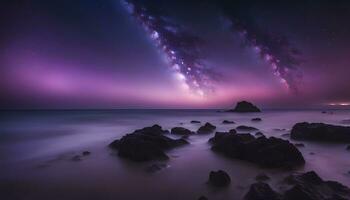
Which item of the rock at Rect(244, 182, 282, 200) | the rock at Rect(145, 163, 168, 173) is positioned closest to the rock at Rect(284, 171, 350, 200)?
the rock at Rect(244, 182, 282, 200)

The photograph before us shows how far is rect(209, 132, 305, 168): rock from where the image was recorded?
34.6 feet

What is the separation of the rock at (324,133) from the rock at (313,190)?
11.6 m

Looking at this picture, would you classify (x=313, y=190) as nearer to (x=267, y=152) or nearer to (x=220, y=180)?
(x=220, y=180)

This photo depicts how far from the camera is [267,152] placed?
10992mm

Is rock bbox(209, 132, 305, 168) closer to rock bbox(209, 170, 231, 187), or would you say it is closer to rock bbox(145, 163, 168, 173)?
rock bbox(209, 170, 231, 187)

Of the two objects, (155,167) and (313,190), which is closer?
(313,190)

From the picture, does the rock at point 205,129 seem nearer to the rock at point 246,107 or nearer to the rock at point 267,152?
the rock at point 267,152

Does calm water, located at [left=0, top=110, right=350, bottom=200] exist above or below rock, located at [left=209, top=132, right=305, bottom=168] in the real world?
below

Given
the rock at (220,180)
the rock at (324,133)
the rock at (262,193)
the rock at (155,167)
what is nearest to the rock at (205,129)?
the rock at (324,133)

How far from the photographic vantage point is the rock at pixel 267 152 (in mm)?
10547

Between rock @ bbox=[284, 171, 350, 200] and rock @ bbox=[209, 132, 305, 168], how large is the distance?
7.84 feet

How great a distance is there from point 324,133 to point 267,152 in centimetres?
965

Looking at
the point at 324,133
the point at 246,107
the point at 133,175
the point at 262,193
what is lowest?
the point at 133,175

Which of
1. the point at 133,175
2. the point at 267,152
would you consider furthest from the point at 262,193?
the point at 133,175
